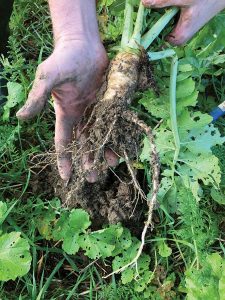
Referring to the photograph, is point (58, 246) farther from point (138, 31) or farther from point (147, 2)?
point (147, 2)

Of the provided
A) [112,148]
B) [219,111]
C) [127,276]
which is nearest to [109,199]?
[112,148]

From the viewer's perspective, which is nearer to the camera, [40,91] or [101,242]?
[40,91]

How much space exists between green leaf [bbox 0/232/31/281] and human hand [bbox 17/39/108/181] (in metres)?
0.41

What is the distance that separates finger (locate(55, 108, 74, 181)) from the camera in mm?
2260

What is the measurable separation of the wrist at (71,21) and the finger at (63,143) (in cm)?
34

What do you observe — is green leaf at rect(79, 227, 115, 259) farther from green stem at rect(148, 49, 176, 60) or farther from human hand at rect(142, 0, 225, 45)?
human hand at rect(142, 0, 225, 45)

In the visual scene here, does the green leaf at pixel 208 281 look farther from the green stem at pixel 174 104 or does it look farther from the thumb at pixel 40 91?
the thumb at pixel 40 91

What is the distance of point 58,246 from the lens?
7.84 ft

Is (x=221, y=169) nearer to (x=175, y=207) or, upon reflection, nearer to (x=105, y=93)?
(x=175, y=207)

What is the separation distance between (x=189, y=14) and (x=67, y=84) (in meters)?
0.62

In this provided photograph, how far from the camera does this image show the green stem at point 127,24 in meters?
2.28

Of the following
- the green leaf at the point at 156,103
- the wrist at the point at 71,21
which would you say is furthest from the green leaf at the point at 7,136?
the green leaf at the point at 156,103

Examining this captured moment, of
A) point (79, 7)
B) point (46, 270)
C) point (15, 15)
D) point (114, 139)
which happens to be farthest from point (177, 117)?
point (15, 15)

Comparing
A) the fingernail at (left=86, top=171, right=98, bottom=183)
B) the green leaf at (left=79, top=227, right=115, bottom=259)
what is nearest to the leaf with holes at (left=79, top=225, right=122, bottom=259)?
the green leaf at (left=79, top=227, right=115, bottom=259)
